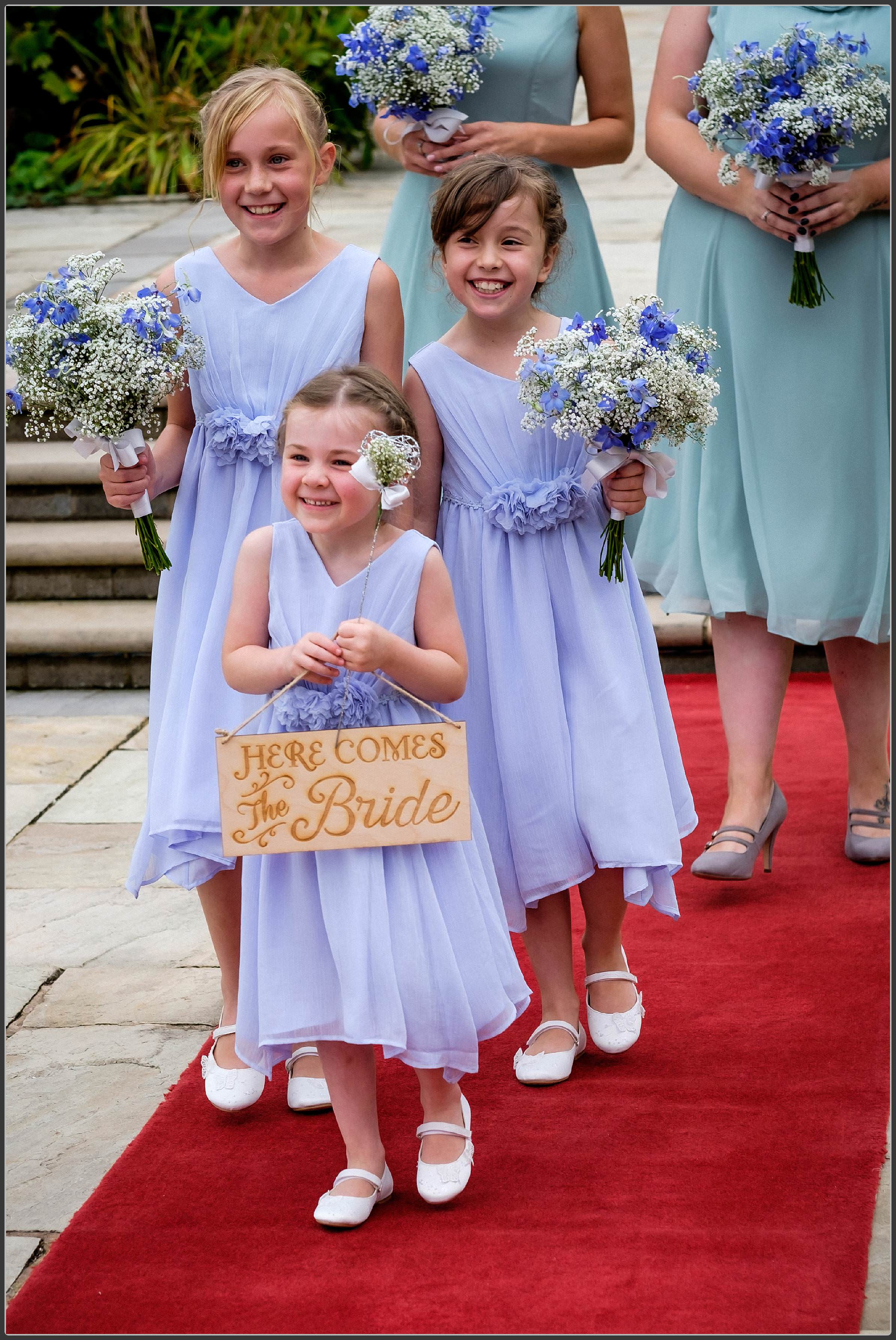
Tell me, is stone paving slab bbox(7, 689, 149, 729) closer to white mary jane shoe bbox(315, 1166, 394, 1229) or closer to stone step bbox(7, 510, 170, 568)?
stone step bbox(7, 510, 170, 568)

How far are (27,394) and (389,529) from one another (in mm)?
689

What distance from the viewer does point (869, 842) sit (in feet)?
13.7

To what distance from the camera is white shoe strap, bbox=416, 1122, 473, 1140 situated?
8.86 feet

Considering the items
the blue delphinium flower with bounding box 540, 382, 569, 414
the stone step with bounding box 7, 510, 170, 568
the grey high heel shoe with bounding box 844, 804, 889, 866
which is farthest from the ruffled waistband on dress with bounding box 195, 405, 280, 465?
the stone step with bounding box 7, 510, 170, 568

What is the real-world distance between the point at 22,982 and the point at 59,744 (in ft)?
6.03

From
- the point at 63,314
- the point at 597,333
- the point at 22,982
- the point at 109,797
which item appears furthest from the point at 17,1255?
the point at 109,797

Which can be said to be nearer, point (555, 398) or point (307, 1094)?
point (555, 398)

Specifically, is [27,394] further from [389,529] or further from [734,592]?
[734,592]

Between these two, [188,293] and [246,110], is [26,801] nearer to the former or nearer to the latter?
[188,293]

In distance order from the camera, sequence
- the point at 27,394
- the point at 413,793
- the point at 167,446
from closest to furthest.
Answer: the point at 413,793 < the point at 27,394 < the point at 167,446

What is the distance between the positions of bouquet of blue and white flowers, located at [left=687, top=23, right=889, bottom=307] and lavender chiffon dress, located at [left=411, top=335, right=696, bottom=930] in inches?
39.4

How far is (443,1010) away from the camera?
2576mm

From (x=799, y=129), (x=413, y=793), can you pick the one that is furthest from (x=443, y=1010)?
(x=799, y=129)

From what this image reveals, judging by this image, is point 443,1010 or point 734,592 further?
point 734,592
